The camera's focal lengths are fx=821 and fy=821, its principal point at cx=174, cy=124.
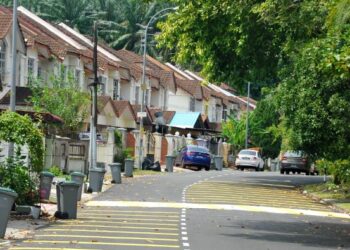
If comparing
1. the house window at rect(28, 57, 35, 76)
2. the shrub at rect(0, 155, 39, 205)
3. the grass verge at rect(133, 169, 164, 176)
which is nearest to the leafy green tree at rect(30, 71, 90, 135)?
the house window at rect(28, 57, 35, 76)

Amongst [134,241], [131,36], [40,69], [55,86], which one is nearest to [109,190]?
[134,241]

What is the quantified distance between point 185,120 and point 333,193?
4071cm

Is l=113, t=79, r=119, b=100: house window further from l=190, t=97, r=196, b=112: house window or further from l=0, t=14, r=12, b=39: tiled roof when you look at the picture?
l=0, t=14, r=12, b=39: tiled roof

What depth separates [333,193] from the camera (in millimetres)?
33938

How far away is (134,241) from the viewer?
52.9 feet

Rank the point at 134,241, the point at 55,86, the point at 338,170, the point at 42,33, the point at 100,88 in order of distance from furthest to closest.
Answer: the point at 100,88 → the point at 42,33 → the point at 55,86 → the point at 338,170 → the point at 134,241

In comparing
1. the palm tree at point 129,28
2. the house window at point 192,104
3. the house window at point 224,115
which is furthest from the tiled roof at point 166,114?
the house window at point 224,115

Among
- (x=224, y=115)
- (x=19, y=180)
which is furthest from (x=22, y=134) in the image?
(x=224, y=115)

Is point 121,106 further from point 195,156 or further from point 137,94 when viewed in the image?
point 195,156

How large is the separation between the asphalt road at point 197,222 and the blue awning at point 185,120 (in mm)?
39432

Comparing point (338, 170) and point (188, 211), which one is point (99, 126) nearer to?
point (338, 170)

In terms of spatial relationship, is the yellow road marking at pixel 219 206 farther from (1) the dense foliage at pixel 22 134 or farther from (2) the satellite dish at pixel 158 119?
(2) the satellite dish at pixel 158 119

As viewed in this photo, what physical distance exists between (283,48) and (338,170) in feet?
24.9

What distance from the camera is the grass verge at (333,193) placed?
29.8 m
